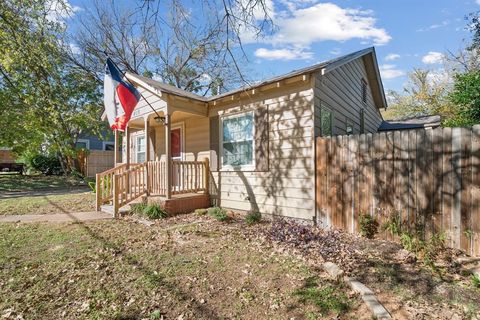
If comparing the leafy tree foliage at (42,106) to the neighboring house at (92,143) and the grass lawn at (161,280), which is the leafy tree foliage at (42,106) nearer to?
the neighboring house at (92,143)

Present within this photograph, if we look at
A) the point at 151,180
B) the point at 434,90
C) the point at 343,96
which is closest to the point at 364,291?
the point at 343,96

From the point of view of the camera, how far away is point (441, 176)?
4.22 m

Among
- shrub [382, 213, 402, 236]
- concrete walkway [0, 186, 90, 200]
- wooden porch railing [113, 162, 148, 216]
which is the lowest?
concrete walkway [0, 186, 90, 200]

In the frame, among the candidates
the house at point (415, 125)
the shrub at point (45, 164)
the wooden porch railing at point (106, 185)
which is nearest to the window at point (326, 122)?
the wooden porch railing at point (106, 185)

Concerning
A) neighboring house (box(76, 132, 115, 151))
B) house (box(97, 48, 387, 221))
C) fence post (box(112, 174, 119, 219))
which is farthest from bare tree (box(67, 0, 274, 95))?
neighboring house (box(76, 132, 115, 151))

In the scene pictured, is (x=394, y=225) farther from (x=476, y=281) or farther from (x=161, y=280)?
(x=161, y=280)

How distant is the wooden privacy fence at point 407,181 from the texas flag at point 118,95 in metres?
4.81

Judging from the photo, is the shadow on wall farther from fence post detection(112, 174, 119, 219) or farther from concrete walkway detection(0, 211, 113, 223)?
concrete walkway detection(0, 211, 113, 223)

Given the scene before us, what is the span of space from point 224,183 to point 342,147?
3.56 metres

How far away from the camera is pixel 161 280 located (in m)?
3.47

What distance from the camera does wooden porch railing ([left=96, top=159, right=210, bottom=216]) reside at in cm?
752

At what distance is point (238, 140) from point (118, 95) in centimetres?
329

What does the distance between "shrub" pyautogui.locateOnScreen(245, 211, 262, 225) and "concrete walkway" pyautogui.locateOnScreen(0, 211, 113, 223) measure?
3668 millimetres

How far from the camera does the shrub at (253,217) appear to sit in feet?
21.0
